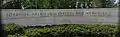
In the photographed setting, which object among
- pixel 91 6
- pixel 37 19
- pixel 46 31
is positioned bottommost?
pixel 46 31

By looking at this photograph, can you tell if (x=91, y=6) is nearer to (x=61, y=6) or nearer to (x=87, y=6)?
(x=87, y=6)

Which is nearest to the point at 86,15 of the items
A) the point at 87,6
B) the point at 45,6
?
the point at 87,6

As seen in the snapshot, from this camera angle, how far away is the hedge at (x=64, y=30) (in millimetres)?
2984

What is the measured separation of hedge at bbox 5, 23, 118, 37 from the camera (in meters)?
2.98

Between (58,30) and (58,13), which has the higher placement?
(58,13)

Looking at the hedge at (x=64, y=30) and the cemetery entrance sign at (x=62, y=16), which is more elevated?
the cemetery entrance sign at (x=62, y=16)

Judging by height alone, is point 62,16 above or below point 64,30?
above

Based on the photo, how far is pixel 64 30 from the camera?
10.3 ft

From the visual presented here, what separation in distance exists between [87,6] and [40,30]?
810mm

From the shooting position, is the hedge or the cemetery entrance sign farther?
the hedge

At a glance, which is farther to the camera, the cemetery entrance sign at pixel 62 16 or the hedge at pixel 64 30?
the hedge at pixel 64 30

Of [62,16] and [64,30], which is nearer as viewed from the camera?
[62,16]

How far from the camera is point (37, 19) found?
2.95m

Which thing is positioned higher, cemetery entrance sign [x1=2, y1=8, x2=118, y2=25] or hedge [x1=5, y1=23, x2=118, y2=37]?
cemetery entrance sign [x1=2, y1=8, x2=118, y2=25]
